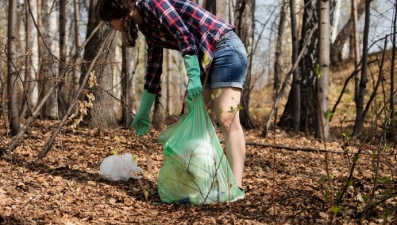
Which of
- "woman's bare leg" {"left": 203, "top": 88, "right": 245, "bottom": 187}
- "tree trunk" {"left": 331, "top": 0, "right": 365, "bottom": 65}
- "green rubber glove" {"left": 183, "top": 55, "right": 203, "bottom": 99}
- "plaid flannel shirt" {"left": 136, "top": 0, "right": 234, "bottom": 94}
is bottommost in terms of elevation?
"woman's bare leg" {"left": 203, "top": 88, "right": 245, "bottom": 187}

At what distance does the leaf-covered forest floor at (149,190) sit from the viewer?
270cm

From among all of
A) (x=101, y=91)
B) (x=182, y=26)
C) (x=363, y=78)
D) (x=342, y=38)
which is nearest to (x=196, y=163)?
(x=182, y=26)

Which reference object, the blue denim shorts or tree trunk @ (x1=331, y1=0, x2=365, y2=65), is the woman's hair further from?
tree trunk @ (x1=331, y1=0, x2=365, y2=65)

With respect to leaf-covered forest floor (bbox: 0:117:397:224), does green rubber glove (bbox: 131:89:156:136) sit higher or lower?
higher

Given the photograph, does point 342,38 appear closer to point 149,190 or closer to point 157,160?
point 157,160

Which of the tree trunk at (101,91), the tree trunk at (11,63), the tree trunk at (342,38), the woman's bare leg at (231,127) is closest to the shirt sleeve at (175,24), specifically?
the woman's bare leg at (231,127)

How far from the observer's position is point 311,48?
23.3 feet

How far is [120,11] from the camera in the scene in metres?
2.97

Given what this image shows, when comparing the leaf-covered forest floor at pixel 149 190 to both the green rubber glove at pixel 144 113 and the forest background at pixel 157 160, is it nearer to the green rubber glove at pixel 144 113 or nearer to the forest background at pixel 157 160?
the forest background at pixel 157 160

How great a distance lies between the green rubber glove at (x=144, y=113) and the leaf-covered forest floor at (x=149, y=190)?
432 mm

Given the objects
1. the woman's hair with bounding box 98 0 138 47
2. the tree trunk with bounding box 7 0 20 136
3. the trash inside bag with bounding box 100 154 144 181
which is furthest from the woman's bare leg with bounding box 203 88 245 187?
the tree trunk with bounding box 7 0 20 136

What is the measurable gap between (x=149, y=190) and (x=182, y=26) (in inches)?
48.1

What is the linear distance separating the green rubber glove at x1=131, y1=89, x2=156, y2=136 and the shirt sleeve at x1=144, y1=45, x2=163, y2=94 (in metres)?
0.06

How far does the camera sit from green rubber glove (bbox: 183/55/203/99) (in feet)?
9.36
